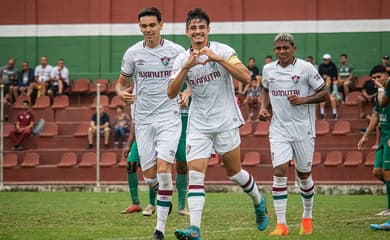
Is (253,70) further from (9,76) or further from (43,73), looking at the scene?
(9,76)

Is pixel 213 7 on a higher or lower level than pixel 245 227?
higher

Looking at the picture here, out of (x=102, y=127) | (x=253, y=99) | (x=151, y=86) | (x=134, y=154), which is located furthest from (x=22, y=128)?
(x=151, y=86)

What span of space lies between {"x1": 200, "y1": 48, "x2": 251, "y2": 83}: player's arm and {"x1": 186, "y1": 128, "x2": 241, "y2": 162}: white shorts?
732mm

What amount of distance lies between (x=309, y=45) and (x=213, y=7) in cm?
335

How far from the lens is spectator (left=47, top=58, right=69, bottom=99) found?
31.7m

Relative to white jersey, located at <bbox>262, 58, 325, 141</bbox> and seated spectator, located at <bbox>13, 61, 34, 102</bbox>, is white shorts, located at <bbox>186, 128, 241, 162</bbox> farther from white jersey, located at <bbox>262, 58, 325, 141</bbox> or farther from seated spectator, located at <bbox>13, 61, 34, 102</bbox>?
seated spectator, located at <bbox>13, 61, 34, 102</bbox>

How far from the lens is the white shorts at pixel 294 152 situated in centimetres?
1269

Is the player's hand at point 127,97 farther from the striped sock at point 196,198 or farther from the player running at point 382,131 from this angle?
the player running at point 382,131

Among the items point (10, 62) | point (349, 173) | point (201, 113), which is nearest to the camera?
point (201, 113)

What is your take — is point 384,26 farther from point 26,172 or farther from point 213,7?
point 26,172

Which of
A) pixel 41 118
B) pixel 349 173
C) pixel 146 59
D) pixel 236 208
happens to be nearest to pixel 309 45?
pixel 349 173

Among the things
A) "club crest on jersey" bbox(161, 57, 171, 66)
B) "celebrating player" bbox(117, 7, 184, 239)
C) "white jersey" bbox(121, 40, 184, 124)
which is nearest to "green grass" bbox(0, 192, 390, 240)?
"celebrating player" bbox(117, 7, 184, 239)

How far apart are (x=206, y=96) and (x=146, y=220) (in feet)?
11.8

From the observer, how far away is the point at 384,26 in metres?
32.2
